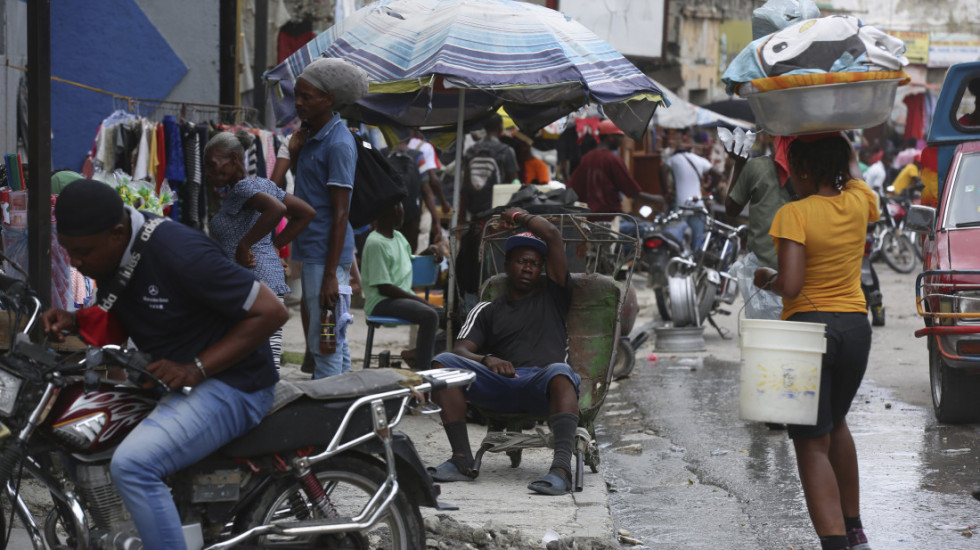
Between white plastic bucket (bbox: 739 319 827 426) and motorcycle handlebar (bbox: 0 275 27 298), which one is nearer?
motorcycle handlebar (bbox: 0 275 27 298)

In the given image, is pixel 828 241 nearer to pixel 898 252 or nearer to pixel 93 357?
→ pixel 93 357

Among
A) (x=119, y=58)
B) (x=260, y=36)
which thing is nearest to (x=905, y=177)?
(x=260, y=36)

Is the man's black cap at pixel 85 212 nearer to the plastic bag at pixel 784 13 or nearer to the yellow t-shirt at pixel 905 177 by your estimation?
the plastic bag at pixel 784 13

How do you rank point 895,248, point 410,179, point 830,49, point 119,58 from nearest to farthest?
point 830,49 → point 119,58 → point 410,179 → point 895,248

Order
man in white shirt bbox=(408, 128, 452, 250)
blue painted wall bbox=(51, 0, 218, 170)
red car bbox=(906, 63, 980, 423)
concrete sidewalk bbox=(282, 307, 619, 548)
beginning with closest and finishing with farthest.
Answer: concrete sidewalk bbox=(282, 307, 619, 548) < red car bbox=(906, 63, 980, 423) < blue painted wall bbox=(51, 0, 218, 170) < man in white shirt bbox=(408, 128, 452, 250)

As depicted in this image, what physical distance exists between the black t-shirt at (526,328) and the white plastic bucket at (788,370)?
2.00 m

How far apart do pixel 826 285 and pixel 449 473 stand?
239cm

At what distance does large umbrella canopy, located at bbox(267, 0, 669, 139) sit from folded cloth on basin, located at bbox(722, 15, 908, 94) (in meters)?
1.85

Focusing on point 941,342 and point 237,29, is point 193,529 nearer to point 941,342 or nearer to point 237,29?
point 941,342

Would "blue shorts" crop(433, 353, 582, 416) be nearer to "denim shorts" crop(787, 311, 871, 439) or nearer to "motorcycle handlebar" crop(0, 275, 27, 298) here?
"denim shorts" crop(787, 311, 871, 439)

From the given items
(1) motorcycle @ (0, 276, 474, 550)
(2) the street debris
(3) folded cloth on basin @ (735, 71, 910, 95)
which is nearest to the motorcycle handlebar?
(1) motorcycle @ (0, 276, 474, 550)

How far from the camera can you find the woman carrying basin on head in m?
4.55

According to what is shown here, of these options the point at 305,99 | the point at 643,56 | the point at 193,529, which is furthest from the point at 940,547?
the point at 643,56

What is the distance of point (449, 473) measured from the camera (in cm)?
613
